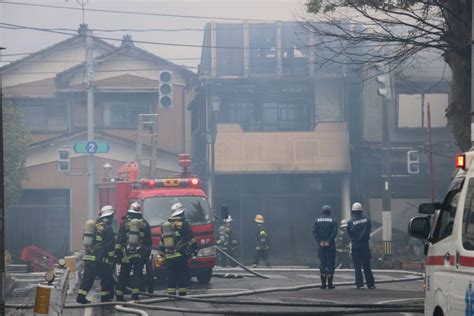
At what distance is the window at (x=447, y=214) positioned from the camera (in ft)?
26.7

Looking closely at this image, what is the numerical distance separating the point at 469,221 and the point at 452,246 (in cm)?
50

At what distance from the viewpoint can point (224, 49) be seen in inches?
1505

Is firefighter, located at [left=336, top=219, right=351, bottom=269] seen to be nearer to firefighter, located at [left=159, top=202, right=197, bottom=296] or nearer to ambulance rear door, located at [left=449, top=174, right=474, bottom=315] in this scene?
firefighter, located at [left=159, top=202, right=197, bottom=296]

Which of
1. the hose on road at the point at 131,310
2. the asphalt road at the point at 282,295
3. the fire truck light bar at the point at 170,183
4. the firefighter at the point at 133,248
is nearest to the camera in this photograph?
the hose on road at the point at 131,310

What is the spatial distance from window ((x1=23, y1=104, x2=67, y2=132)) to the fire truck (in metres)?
20.6

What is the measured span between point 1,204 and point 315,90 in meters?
29.7

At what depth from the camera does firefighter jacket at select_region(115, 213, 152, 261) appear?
54.2 feet

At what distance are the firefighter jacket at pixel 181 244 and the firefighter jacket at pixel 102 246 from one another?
3.57ft

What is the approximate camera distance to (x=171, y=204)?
2069 centimetres

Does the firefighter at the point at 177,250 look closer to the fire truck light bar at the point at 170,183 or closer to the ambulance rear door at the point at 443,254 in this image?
the fire truck light bar at the point at 170,183

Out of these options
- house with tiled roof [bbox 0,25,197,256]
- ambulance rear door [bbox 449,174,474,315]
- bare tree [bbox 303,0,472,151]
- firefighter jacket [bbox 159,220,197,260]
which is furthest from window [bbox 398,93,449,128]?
ambulance rear door [bbox 449,174,474,315]

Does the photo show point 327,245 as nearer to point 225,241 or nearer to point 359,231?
point 359,231

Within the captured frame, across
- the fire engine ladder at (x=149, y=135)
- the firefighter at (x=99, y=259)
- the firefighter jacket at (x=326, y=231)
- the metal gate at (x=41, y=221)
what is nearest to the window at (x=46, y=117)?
the metal gate at (x=41, y=221)

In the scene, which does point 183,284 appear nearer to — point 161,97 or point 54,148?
point 161,97
